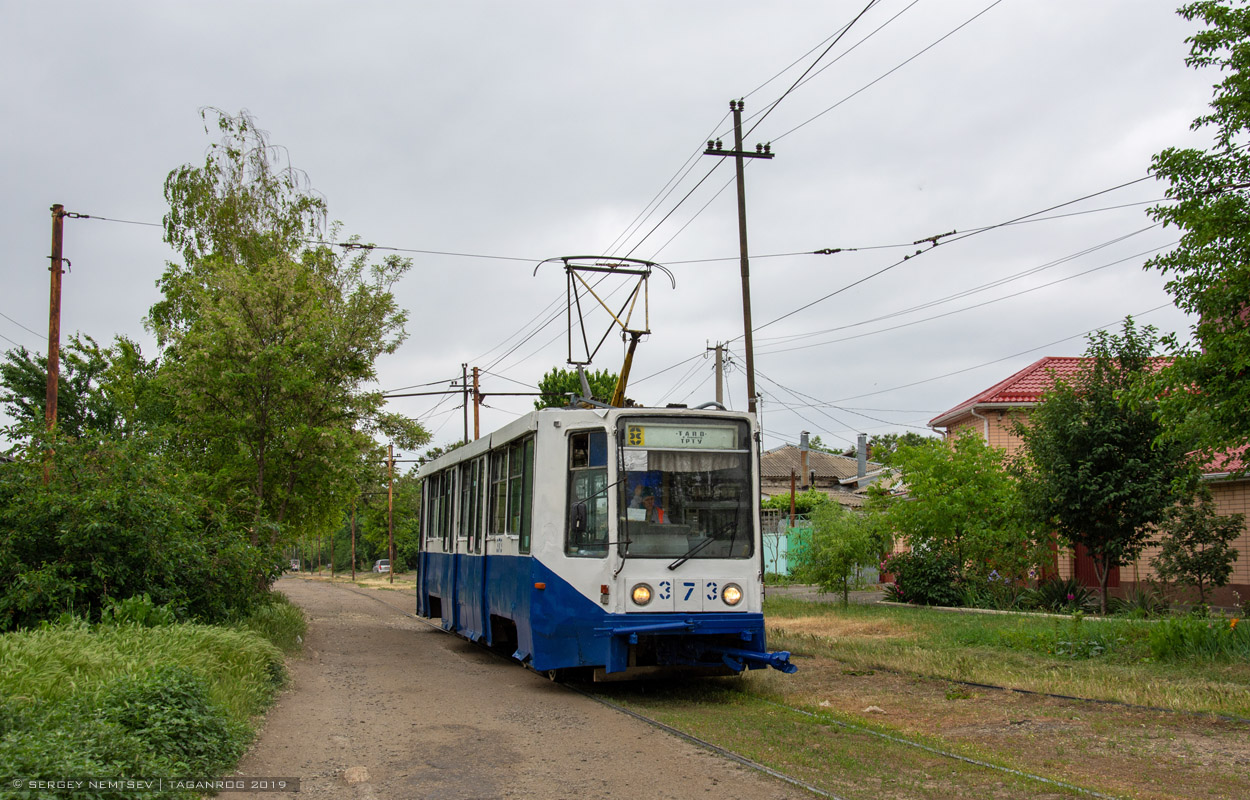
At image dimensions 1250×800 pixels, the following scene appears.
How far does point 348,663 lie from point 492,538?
10.8 ft

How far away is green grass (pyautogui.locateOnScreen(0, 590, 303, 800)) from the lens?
576 cm

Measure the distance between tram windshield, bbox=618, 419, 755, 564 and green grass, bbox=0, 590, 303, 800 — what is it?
4.06 meters

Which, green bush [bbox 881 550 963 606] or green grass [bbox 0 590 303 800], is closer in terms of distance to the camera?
green grass [bbox 0 590 303 800]

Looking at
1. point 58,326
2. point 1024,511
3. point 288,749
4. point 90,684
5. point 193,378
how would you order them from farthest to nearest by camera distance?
1. point 1024,511
2. point 193,378
3. point 58,326
4. point 288,749
5. point 90,684

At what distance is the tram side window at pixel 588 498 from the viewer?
10.6m

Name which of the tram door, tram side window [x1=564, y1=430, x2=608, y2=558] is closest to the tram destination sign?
tram side window [x1=564, y1=430, x2=608, y2=558]

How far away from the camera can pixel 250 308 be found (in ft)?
60.2

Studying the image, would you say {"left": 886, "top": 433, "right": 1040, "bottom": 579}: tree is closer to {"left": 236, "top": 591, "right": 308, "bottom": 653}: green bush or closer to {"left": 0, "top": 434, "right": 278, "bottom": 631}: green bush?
{"left": 236, "top": 591, "right": 308, "bottom": 653}: green bush

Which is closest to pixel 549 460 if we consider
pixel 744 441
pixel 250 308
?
pixel 744 441

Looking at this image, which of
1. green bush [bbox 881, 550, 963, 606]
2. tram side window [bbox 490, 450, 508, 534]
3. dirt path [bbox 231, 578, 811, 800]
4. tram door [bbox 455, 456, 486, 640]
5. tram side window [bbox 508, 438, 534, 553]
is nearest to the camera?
dirt path [bbox 231, 578, 811, 800]

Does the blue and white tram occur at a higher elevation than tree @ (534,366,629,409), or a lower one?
lower

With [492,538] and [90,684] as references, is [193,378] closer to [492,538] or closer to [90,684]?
[492,538]

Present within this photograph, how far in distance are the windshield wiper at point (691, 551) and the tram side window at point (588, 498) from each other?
→ 72cm

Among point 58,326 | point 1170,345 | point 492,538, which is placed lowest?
point 492,538
